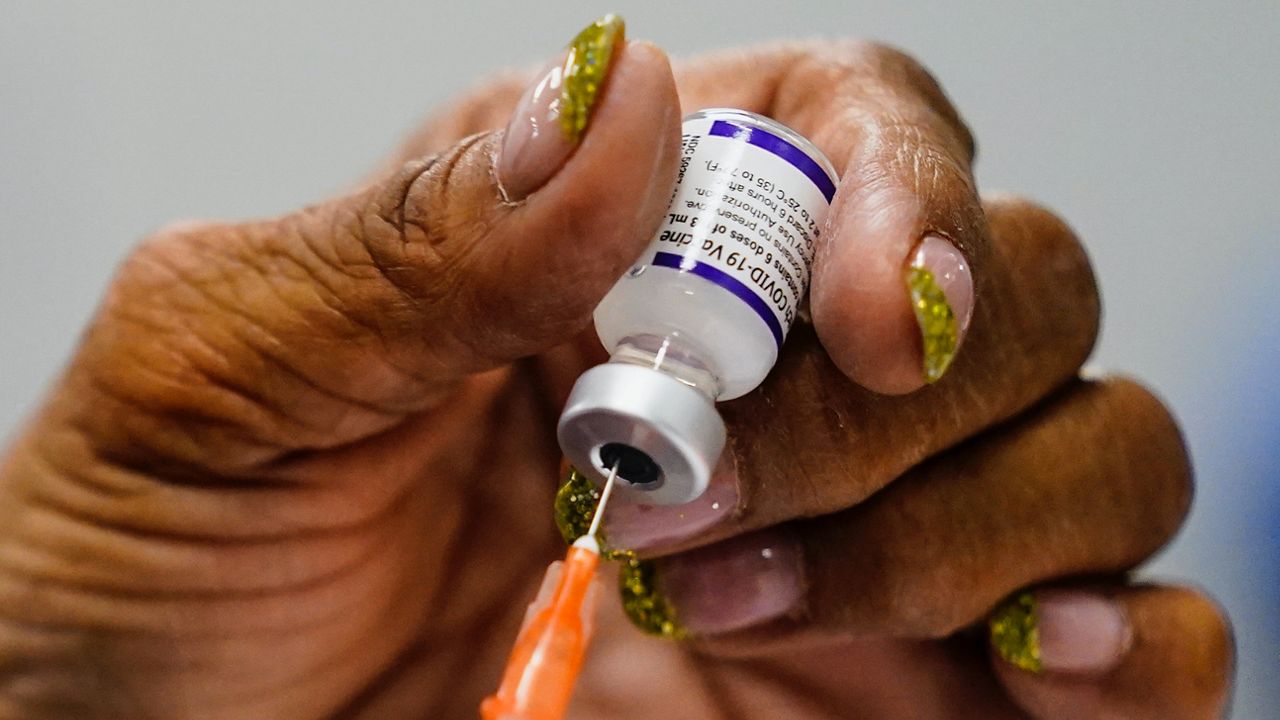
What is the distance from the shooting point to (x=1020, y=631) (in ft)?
2.67

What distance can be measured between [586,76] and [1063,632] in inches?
23.8

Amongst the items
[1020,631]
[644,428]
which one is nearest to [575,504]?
[644,428]

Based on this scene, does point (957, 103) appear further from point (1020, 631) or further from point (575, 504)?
point (575, 504)

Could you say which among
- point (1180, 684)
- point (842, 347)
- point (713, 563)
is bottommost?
point (1180, 684)

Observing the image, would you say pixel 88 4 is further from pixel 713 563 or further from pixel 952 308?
pixel 952 308

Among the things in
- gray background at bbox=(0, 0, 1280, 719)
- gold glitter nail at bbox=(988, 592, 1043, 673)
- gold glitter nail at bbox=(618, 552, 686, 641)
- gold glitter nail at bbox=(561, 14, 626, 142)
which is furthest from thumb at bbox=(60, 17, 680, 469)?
gray background at bbox=(0, 0, 1280, 719)

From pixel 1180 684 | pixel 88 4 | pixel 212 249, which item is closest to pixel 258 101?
pixel 88 4

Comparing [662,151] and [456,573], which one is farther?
[456,573]

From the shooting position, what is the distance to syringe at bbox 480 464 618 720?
0.45 metres

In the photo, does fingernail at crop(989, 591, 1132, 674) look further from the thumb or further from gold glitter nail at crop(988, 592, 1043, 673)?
the thumb

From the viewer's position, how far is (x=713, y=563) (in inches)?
30.5

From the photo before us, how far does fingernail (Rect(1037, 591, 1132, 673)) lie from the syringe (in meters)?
0.45

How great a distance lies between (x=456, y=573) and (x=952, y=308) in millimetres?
555

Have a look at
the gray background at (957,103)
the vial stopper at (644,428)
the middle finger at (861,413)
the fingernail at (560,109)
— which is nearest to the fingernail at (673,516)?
the middle finger at (861,413)
